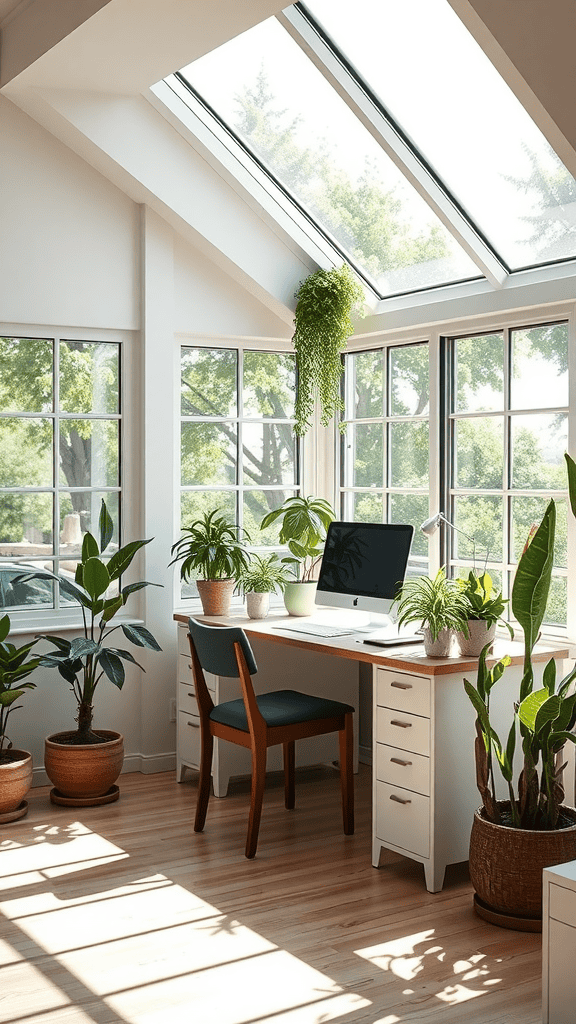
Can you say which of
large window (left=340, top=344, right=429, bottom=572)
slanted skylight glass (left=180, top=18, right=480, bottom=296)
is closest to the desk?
large window (left=340, top=344, right=429, bottom=572)

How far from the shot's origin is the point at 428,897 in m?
3.63

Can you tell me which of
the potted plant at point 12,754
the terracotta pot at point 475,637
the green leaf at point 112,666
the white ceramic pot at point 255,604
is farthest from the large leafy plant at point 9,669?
the terracotta pot at point 475,637

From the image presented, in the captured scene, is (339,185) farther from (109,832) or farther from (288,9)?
(109,832)

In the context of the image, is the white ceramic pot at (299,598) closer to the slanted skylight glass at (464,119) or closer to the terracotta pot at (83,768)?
the terracotta pot at (83,768)

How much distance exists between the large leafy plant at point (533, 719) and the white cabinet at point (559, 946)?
661 mm

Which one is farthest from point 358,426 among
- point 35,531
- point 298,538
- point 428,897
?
point 428,897

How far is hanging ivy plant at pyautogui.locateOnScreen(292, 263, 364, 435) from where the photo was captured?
5113mm

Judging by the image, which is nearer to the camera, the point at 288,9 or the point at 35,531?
the point at 288,9

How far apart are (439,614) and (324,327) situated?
1919 mm

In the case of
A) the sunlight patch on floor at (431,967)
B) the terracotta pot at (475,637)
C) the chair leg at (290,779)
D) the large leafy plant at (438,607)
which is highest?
the large leafy plant at (438,607)

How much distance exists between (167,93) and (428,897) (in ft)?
11.6

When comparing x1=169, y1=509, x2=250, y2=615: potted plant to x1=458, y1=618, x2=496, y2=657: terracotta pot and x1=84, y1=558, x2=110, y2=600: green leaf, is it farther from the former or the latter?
x1=458, y1=618, x2=496, y2=657: terracotta pot

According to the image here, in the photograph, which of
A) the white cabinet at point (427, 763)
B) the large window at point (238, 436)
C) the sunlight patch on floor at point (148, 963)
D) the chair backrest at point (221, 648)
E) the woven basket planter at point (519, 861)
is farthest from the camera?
the large window at point (238, 436)

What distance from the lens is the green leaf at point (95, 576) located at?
461cm
